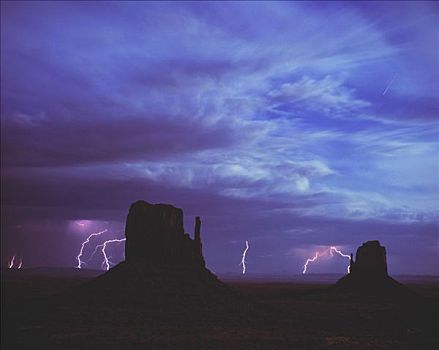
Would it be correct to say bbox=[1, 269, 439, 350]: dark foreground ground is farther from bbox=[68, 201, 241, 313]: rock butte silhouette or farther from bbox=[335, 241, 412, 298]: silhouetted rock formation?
bbox=[335, 241, 412, 298]: silhouetted rock formation

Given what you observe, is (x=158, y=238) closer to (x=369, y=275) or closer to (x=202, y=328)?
(x=202, y=328)

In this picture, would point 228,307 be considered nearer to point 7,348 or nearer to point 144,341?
point 144,341

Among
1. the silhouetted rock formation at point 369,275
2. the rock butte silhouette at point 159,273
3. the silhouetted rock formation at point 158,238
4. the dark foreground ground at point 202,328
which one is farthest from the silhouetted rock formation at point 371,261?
the silhouetted rock formation at point 158,238

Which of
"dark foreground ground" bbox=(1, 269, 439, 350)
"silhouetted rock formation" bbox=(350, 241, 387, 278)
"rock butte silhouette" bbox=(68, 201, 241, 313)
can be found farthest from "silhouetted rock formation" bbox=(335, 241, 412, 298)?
"rock butte silhouette" bbox=(68, 201, 241, 313)

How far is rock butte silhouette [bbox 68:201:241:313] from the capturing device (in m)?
66.6

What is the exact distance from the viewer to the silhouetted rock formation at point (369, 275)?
Answer: 110750 millimetres

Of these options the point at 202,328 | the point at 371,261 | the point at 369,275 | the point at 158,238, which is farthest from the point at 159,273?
the point at 371,261

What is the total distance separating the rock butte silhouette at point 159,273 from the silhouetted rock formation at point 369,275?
45.3m

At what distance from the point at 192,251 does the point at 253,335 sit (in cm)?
3291

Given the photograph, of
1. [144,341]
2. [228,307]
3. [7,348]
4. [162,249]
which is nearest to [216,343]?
[144,341]

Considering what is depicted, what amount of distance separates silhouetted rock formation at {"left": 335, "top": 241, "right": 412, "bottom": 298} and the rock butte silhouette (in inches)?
1783

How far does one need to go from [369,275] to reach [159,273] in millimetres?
62123

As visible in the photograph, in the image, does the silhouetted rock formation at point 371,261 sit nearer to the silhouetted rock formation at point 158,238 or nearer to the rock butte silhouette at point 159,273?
the rock butte silhouette at point 159,273

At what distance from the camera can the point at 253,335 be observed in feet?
166
